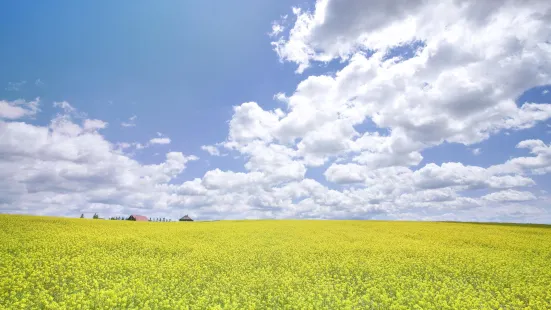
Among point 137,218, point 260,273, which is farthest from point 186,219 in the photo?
point 260,273

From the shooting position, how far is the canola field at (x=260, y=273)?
1480cm

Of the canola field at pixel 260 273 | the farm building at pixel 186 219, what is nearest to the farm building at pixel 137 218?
the farm building at pixel 186 219

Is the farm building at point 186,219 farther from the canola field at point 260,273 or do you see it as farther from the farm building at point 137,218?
the canola field at point 260,273

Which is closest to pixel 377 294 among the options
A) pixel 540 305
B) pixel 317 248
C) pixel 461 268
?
pixel 540 305

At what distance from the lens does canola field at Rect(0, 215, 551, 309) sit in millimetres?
14797

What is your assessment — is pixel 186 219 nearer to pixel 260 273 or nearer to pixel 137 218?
pixel 137 218

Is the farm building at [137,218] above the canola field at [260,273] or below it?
above

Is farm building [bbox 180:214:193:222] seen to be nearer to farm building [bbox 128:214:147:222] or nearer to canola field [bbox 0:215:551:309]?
farm building [bbox 128:214:147:222]

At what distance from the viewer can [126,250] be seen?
25.1 m

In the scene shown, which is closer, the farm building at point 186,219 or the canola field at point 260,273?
the canola field at point 260,273

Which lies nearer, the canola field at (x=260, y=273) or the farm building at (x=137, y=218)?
the canola field at (x=260, y=273)

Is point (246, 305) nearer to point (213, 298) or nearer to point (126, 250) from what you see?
point (213, 298)

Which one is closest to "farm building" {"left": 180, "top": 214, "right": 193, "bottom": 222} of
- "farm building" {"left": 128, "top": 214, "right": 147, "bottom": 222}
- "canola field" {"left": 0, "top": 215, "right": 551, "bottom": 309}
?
"farm building" {"left": 128, "top": 214, "right": 147, "bottom": 222}

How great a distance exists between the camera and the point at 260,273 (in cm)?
1981
